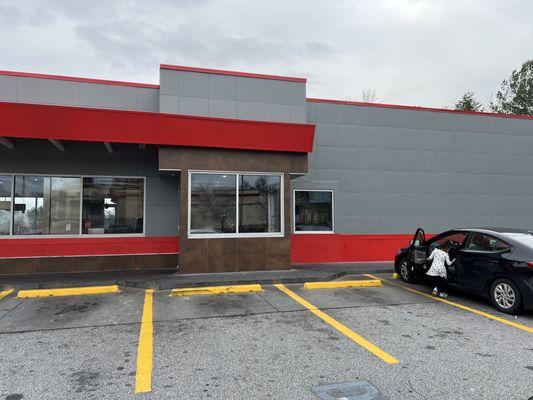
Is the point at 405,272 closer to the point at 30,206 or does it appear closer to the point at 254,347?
the point at 254,347

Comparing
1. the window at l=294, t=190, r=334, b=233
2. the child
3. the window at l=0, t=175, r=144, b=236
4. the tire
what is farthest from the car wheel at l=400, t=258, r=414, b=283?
the window at l=0, t=175, r=144, b=236

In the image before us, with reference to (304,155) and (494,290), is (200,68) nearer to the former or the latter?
(304,155)

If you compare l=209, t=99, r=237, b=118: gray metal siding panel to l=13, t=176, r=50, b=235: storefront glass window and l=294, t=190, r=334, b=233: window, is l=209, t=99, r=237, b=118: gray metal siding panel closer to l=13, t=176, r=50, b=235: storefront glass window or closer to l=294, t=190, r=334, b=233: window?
l=294, t=190, r=334, b=233: window

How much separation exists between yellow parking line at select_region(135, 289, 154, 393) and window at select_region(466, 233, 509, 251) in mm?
6334

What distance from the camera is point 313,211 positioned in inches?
494

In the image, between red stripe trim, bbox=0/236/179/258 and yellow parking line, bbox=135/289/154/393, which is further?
red stripe trim, bbox=0/236/179/258

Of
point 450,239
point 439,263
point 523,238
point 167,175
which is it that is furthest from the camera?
point 167,175

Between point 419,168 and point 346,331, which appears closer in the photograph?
point 346,331

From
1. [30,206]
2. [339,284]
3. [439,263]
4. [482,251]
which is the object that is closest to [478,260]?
[482,251]

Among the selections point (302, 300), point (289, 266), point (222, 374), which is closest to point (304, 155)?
point (289, 266)

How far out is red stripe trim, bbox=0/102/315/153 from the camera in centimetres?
864

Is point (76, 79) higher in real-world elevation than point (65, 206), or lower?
higher

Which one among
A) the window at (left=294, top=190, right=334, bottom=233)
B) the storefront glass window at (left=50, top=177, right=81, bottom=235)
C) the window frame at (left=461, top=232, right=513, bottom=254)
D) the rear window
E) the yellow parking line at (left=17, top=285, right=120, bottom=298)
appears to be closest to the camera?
the rear window

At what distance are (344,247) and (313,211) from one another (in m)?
1.53
